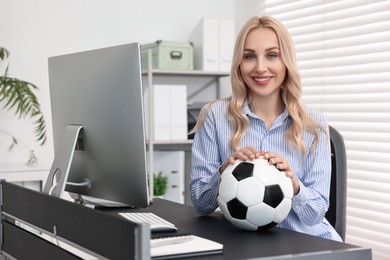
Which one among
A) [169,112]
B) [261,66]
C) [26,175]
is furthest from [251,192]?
[169,112]

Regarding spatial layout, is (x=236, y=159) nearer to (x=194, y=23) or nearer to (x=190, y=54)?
(x=190, y=54)

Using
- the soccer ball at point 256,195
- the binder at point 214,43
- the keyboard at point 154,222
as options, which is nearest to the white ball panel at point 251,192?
the soccer ball at point 256,195

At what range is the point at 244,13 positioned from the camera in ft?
14.8

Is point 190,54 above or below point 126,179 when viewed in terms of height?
above

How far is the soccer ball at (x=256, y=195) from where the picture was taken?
167 centimetres

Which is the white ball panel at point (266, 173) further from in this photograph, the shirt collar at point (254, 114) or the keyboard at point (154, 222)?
the shirt collar at point (254, 114)

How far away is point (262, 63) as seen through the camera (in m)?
2.09

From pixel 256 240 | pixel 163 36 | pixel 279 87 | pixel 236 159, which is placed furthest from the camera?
pixel 163 36

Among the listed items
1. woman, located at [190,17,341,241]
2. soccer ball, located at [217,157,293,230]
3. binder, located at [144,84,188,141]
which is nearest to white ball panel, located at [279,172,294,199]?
soccer ball, located at [217,157,293,230]

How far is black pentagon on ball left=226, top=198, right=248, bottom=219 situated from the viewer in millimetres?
1679

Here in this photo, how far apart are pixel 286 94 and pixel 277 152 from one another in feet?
0.64

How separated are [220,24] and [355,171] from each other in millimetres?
1394

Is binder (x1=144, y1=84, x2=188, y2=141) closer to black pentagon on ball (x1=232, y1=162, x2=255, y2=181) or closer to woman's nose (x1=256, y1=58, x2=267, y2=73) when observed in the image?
woman's nose (x1=256, y1=58, x2=267, y2=73)

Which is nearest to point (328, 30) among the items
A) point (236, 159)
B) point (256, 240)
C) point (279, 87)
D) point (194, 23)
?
point (194, 23)
